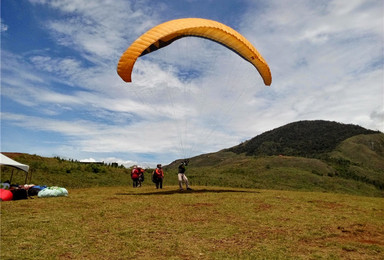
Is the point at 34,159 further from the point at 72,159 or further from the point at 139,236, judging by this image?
the point at 139,236

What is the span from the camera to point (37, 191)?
15.0 metres

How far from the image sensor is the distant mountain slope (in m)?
102

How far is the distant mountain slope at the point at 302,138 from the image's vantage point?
335ft

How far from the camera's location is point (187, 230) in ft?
26.2

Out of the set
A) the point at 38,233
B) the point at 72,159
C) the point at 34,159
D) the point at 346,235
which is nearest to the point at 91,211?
the point at 38,233

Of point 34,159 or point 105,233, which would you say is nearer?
point 105,233

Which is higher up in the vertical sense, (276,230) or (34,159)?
(34,159)

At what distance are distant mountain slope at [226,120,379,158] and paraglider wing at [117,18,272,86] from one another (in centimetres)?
8569

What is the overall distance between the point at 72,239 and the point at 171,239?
2.46m

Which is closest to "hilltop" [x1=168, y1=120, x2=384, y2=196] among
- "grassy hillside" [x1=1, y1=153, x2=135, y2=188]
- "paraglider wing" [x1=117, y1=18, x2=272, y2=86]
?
"grassy hillside" [x1=1, y1=153, x2=135, y2=188]

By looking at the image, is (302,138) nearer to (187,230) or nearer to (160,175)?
(160,175)

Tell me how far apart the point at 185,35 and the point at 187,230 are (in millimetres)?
10054

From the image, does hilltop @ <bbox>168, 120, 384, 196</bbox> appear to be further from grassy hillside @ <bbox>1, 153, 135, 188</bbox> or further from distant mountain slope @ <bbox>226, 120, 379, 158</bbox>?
grassy hillside @ <bbox>1, 153, 135, 188</bbox>

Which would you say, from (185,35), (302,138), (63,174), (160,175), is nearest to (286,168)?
(160,175)
